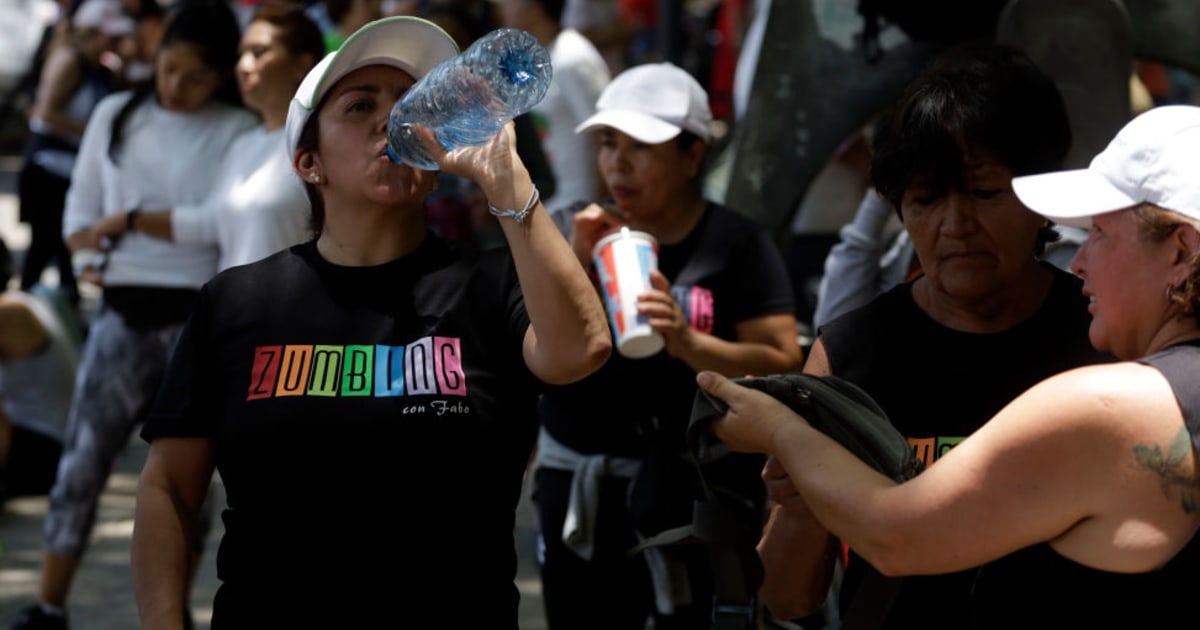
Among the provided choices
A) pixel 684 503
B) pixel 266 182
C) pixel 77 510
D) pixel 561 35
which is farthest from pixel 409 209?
pixel 561 35

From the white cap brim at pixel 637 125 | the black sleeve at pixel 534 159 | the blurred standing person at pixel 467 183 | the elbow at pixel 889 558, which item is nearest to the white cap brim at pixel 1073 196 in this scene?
the elbow at pixel 889 558

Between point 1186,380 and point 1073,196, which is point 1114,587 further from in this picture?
point 1073,196

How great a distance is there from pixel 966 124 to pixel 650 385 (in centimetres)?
141

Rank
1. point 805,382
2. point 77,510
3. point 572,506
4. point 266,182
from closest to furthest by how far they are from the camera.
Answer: point 805,382 → point 572,506 → point 266,182 → point 77,510

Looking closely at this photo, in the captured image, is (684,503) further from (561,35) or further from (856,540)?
(561,35)

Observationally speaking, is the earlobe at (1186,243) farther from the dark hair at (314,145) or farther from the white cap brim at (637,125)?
the white cap brim at (637,125)

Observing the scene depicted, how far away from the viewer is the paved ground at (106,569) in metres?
5.64

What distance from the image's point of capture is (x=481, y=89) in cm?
258

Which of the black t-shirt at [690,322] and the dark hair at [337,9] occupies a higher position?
the black t-shirt at [690,322]

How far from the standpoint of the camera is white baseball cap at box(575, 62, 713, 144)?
13.6ft

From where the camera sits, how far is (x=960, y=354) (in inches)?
106

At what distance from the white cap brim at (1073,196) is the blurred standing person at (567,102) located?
3511 millimetres

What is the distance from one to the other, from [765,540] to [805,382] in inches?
18.1

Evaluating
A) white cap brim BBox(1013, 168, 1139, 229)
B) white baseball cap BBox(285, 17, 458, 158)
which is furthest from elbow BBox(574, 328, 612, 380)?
white cap brim BBox(1013, 168, 1139, 229)
